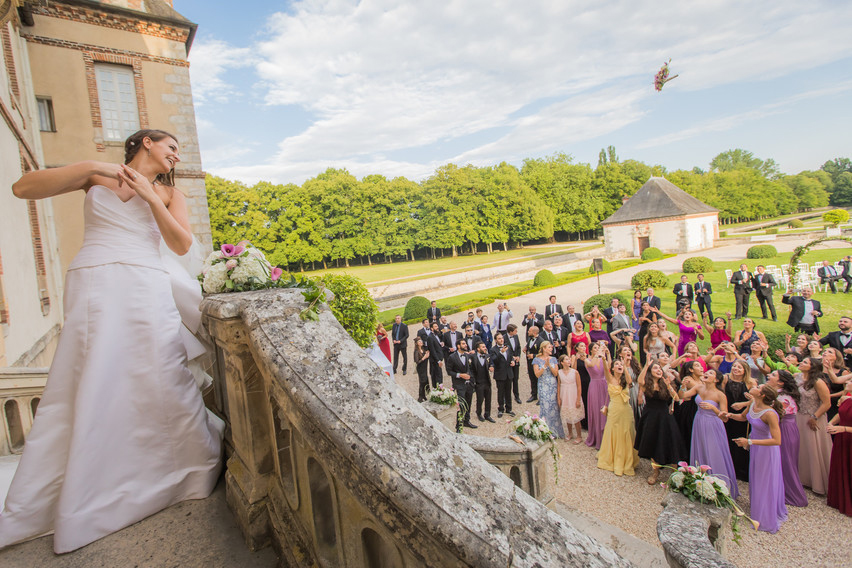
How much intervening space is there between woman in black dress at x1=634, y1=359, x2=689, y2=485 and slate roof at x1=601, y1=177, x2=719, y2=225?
3910cm

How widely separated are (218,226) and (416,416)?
2183 inches

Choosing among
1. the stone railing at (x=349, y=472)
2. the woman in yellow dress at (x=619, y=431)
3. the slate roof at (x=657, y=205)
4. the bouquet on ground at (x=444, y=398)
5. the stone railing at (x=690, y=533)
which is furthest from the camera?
the slate roof at (x=657, y=205)

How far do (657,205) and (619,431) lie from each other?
40973mm

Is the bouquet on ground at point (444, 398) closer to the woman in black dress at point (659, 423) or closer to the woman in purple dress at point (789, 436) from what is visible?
the woman in black dress at point (659, 423)

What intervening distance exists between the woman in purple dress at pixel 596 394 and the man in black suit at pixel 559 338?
2.45 metres

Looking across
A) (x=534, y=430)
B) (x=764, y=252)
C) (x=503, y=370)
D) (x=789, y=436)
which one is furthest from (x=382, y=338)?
(x=764, y=252)

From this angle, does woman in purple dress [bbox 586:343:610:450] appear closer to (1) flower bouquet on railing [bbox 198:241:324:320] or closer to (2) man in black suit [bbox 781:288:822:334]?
(2) man in black suit [bbox 781:288:822:334]

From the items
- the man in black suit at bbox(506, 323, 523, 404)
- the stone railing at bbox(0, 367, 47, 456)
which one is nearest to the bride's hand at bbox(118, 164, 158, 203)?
the stone railing at bbox(0, 367, 47, 456)

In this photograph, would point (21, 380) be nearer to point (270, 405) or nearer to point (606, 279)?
point (270, 405)

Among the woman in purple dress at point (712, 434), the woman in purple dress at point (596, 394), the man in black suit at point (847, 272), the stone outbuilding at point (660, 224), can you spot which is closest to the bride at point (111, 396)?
the woman in purple dress at point (712, 434)

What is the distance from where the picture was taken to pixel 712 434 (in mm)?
6043

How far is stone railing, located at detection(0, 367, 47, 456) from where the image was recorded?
14.1 feet

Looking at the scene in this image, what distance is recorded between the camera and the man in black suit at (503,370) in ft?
31.1

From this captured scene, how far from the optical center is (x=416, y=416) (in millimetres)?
1481
